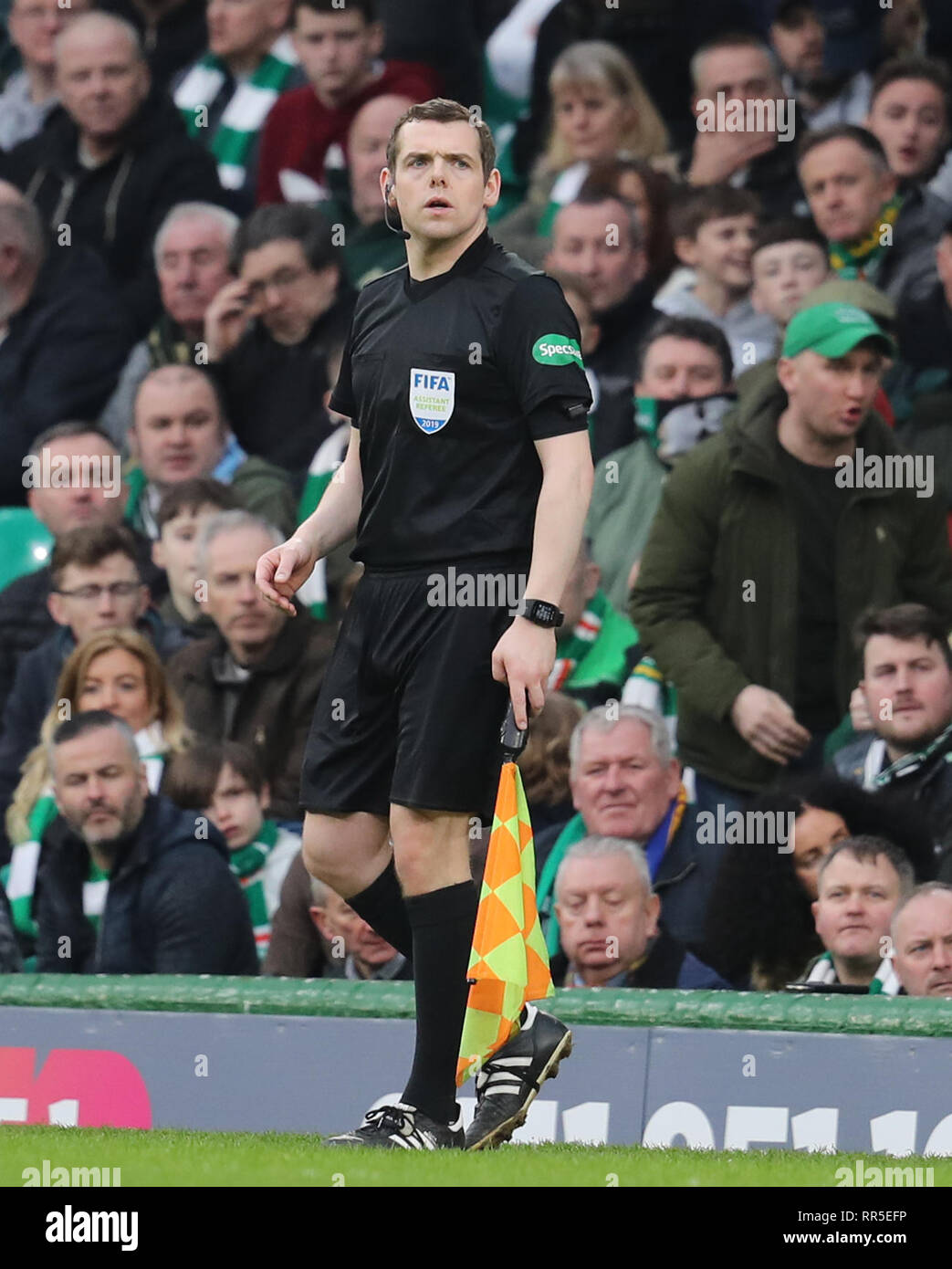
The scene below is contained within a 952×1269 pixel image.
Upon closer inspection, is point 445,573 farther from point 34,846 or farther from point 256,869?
point 34,846

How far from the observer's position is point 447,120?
482cm

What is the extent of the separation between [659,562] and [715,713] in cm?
58

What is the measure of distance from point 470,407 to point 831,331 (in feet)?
10.3

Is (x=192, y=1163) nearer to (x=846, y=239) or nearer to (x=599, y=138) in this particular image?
(x=846, y=239)

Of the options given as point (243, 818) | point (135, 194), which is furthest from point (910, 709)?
point (135, 194)

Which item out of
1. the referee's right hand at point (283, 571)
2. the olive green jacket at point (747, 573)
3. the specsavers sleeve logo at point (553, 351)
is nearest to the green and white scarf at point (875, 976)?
the olive green jacket at point (747, 573)

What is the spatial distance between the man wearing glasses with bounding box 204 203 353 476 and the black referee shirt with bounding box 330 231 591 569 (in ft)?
13.5

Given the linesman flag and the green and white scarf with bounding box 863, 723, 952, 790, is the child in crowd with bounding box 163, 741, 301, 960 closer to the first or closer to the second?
the green and white scarf with bounding box 863, 723, 952, 790

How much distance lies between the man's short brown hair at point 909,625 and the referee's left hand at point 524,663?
2.93 meters

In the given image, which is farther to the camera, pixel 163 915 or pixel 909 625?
pixel 163 915

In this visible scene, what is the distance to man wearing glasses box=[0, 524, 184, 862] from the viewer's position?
8.80 metres

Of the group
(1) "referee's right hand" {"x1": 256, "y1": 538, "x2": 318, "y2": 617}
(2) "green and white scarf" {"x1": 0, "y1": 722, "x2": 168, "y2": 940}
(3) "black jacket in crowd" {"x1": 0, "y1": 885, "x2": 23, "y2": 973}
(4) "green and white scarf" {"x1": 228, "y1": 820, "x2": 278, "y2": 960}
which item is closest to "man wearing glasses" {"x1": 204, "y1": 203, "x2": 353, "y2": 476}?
(2) "green and white scarf" {"x1": 0, "y1": 722, "x2": 168, "y2": 940}
